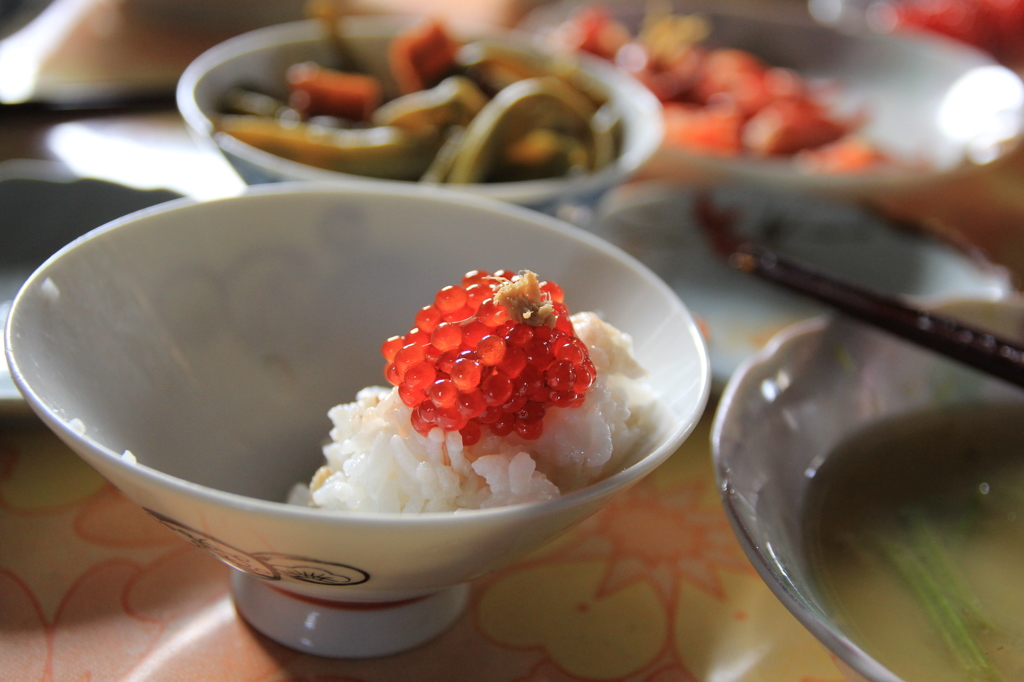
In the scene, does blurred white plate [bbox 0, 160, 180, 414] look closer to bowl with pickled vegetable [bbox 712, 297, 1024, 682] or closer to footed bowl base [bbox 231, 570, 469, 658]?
footed bowl base [bbox 231, 570, 469, 658]

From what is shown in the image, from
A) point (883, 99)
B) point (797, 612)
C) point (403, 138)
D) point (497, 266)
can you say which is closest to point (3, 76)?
point (403, 138)

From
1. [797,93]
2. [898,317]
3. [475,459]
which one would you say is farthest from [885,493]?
[797,93]

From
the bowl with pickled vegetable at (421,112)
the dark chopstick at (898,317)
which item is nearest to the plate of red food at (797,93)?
the bowl with pickled vegetable at (421,112)

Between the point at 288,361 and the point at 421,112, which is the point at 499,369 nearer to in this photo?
the point at 288,361

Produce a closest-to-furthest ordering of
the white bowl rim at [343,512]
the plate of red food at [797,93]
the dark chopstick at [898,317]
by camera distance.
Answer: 1. the white bowl rim at [343,512]
2. the dark chopstick at [898,317]
3. the plate of red food at [797,93]

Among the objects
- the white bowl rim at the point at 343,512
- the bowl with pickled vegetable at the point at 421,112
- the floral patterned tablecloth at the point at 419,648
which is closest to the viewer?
the white bowl rim at the point at 343,512

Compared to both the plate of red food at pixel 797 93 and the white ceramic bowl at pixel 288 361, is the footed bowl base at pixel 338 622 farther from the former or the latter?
the plate of red food at pixel 797 93
